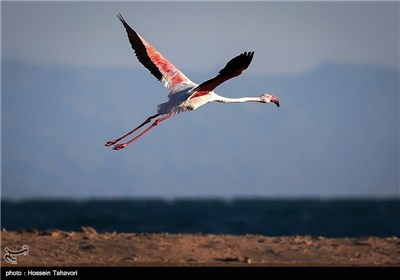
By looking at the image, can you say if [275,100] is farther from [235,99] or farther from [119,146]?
[119,146]

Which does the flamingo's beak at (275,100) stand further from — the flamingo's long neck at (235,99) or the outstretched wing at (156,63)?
the outstretched wing at (156,63)

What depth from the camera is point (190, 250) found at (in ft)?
61.4

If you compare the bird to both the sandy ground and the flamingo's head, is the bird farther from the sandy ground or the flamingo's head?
the sandy ground

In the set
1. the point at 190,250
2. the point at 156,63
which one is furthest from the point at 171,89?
the point at 190,250

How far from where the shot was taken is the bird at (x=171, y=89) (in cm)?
1769

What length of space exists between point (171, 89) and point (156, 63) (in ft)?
2.11

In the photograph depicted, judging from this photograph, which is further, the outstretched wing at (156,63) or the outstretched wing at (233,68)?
the outstretched wing at (156,63)

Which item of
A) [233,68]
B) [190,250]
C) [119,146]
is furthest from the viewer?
[190,250]

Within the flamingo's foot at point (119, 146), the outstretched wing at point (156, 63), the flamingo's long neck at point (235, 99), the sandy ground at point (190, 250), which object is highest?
the outstretched wing at point (156, 63)

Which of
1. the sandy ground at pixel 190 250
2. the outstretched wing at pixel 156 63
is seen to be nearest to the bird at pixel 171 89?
the outstretched wing at pixel 156 63

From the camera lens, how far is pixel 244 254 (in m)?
18.8
